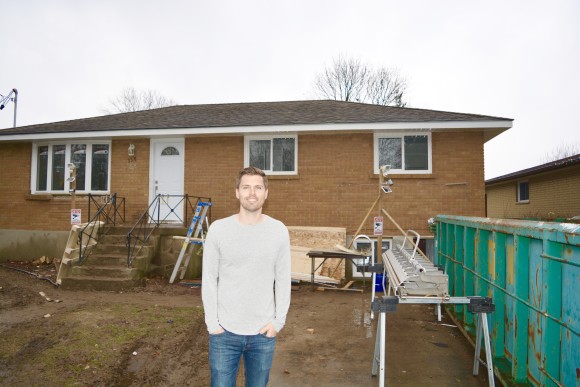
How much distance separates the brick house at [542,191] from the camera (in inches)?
596

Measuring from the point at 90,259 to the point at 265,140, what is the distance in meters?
5.34

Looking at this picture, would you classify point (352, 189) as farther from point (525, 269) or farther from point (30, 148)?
point (30, 148)

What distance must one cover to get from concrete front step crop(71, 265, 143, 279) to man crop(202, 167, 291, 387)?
Answer: 6922 mm

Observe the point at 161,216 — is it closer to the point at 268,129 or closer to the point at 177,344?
the point at 268,129

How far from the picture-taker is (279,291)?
2441 millimetres

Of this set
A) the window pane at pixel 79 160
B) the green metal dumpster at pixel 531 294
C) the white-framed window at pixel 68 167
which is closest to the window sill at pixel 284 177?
the white-framed window at pixel 68 167

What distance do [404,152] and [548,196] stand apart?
10490 millimetres

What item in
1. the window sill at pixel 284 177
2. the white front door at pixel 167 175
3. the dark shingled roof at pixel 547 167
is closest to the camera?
the window sill at pixel 284 177

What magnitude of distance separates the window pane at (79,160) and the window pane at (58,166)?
35 centimetres

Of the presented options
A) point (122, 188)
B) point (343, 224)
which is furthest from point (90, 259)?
point (343, 224)

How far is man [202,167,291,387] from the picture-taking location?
235 centimetres

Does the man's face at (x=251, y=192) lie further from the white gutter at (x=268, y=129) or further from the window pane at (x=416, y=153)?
the window pane at (x=416, y=153)

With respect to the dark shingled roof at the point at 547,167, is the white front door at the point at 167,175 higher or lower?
lower

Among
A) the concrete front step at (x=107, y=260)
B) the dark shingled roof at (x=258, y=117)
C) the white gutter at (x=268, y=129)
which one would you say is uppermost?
the dark shingled roof at (x=258, y=117)
